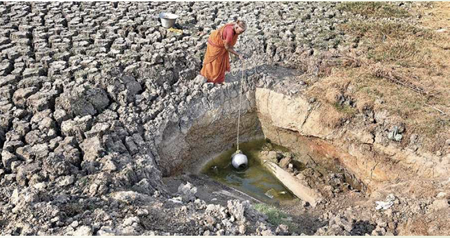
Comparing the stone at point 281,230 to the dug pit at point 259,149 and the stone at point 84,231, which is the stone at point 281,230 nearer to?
the dug pit at point 259,149

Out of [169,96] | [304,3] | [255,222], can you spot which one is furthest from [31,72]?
[304,3]

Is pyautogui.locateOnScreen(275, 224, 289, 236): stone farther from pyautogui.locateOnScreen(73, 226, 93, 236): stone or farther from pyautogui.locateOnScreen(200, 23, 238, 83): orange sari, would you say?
pyautogui.locateOnScreen(200, 23, 238, 83): orange sari

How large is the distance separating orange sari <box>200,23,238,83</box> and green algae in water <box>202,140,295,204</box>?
1.19 m

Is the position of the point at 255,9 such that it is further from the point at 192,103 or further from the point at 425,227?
the point at 425,227

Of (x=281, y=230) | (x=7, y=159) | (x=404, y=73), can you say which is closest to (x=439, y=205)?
(x=281, y=230)

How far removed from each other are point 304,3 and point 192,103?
365cm

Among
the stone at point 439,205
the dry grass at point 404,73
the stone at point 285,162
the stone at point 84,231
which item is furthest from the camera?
the stone at point 285,162

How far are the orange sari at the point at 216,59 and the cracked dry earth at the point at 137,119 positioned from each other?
0.53 ft

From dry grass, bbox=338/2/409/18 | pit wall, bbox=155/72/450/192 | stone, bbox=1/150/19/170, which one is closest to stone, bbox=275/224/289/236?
pit wall, bbox=155/72/450/192

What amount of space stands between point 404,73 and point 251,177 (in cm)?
274

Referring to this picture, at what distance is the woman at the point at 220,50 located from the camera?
6273mm

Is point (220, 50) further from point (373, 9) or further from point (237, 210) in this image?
point (373, 9)

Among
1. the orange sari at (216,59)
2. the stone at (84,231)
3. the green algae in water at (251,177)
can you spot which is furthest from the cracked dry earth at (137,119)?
the green algae in water at (251,177)

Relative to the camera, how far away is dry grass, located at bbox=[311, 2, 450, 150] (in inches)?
245
